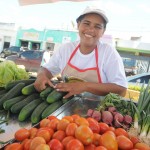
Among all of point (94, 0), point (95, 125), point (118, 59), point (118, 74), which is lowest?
point (95, 125)

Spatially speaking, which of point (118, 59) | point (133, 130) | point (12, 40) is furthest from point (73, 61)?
point (12, 40)

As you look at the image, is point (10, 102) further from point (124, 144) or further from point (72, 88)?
point (124, 144)

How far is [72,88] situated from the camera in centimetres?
267

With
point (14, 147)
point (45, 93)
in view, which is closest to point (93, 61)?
point (45, 93)

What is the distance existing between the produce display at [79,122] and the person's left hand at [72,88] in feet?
0.27

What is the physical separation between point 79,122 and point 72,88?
106cm

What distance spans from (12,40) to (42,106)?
121 feet

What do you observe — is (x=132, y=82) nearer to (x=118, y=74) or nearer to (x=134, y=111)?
(x=118, y=74)

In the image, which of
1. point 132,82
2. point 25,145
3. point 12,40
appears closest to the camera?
point 25,145

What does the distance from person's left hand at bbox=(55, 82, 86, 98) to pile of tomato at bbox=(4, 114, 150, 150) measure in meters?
0.96

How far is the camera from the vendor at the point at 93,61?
9.43ft

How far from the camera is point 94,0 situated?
4.53m

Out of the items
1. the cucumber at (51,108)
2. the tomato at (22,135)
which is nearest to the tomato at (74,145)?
the tomato at (22,135)

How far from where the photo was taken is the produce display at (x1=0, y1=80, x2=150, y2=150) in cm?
141
